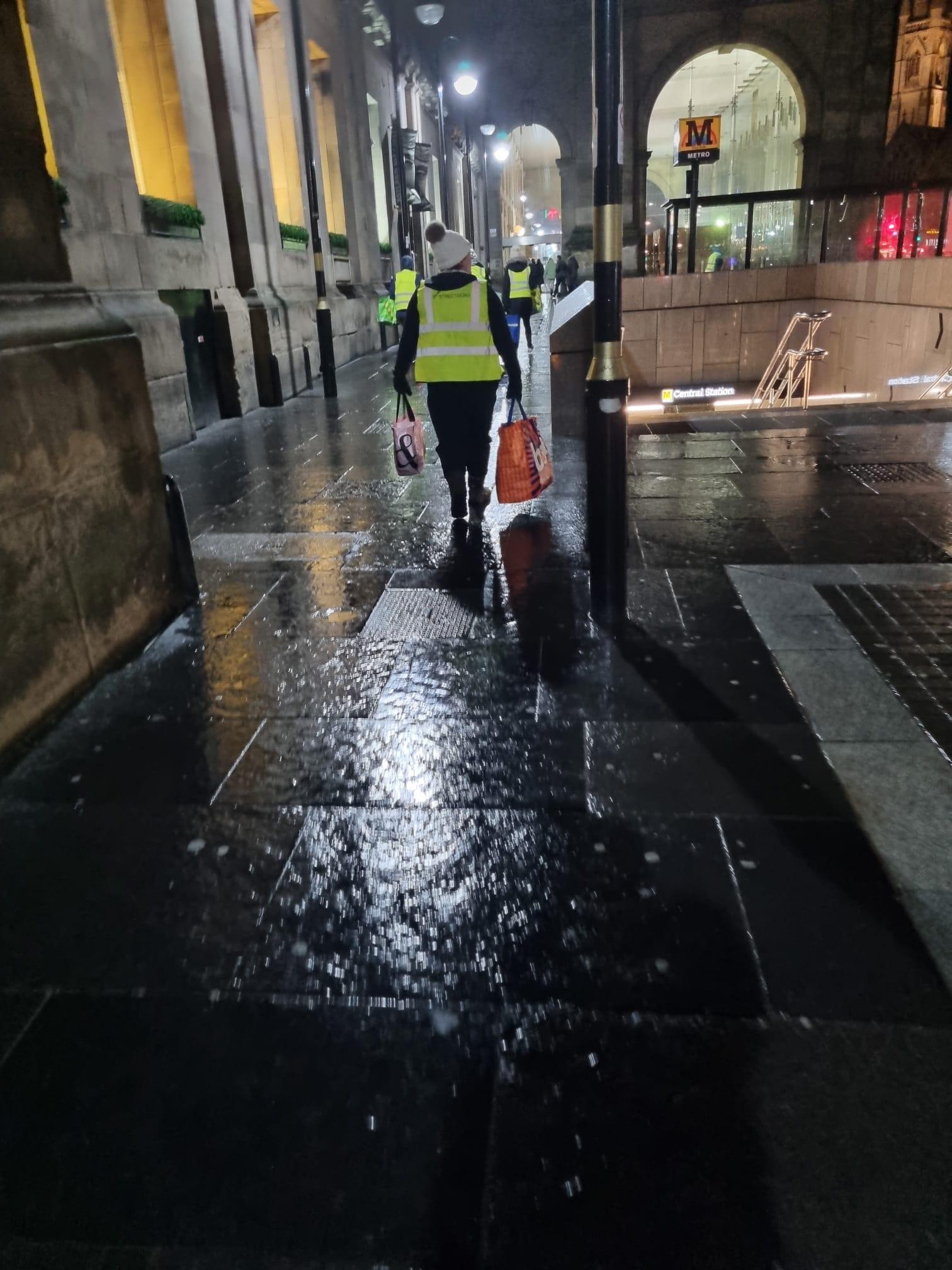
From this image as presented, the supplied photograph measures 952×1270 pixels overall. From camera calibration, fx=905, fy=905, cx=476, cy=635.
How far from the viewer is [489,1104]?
6.46 ft

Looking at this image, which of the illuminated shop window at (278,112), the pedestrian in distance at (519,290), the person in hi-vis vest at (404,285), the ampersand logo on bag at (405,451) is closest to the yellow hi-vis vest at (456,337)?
the ampersand logo on bag at (405,451)

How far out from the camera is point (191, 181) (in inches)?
473

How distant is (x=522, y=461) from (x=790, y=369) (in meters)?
12.4

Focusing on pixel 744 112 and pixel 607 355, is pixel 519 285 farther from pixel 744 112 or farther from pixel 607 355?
pixel 744 112

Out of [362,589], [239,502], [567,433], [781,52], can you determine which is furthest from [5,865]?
[781,52]

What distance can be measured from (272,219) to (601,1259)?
15.5m

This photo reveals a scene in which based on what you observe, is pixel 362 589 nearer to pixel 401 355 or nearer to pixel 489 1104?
pixel 401 355

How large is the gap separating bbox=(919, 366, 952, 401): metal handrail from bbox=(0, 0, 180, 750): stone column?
11.4m

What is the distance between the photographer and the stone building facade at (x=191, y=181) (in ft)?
29.9

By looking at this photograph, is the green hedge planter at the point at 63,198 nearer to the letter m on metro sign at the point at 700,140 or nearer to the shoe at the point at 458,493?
the shoe at the point at 458,493

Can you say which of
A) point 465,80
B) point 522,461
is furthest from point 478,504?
point 465,80

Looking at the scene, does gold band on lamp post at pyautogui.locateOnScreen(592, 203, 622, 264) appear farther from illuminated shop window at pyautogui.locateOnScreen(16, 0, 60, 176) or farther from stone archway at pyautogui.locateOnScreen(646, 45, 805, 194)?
stone archway at pyautogui.locateOnScreen(646, 45, 805, 194)

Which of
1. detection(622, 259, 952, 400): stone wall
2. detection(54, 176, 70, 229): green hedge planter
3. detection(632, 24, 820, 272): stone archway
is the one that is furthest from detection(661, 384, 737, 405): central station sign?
detection(54, 176, 70, 229): green hedge planter

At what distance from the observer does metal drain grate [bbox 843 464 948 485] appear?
694 centimetres
